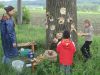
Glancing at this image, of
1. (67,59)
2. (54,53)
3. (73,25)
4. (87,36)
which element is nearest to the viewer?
(67,59)

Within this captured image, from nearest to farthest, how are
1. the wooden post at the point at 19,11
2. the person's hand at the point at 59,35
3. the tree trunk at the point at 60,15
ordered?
1. the person's hand at the point at 59,35
2. the tree trunk at the point at 60,15
3. the wooden post at the point at 19,11

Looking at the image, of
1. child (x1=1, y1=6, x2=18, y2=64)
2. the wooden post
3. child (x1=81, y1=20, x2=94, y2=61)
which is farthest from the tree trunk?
the wooden post

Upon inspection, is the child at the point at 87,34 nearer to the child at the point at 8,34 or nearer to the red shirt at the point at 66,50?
the red shirt at the point at 66,50

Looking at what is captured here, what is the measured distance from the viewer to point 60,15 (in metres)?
10.9

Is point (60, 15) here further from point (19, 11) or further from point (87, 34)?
point (19, 11)

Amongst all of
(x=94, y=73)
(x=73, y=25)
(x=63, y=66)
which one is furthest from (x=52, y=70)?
(x=73, y=25)

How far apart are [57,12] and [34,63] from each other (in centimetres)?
150

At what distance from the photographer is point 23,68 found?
389 inches

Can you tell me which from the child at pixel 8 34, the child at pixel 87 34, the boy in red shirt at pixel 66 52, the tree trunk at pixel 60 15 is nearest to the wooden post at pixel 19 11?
the child at pixel 87 34

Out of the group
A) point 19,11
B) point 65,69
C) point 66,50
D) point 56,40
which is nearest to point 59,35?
point 56,40

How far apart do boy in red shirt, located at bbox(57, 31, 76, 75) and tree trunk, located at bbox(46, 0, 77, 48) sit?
3.99ft

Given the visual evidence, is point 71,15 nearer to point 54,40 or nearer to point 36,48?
point 54,40

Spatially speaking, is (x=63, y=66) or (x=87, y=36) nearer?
(x=63, y=66)

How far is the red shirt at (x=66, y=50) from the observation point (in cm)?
966
